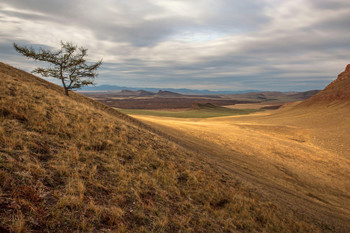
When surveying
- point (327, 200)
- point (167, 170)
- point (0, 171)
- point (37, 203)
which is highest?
point (0, 171)

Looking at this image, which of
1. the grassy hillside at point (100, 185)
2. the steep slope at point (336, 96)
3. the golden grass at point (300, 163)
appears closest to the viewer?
the grassy hillside at point (100, 185)

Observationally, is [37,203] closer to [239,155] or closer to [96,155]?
[96,155]

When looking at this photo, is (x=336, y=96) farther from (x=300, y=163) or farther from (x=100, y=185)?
(x=100, y=185)

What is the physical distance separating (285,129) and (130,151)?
40.7 meters

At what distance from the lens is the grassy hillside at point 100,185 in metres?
4.90

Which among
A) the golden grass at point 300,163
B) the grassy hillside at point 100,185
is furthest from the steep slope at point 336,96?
the grassy hillside at point 100,185

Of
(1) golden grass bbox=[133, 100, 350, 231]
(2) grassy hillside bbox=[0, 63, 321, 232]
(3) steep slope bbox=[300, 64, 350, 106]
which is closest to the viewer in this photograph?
(2) grassy hillside bbox=[0, 63, 321, 232]

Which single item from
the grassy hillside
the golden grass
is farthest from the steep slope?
the grassy hillside

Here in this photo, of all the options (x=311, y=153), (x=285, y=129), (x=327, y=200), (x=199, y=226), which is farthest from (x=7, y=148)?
(x=285, y=129)

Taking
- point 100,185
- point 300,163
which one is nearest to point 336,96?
point 300,163

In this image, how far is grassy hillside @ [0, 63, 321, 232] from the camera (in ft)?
16.1

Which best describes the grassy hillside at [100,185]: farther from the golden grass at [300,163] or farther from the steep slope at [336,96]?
the steep slope at [336,96]

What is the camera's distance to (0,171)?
5180 millimetres

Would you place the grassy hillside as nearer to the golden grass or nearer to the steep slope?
the golden grass
